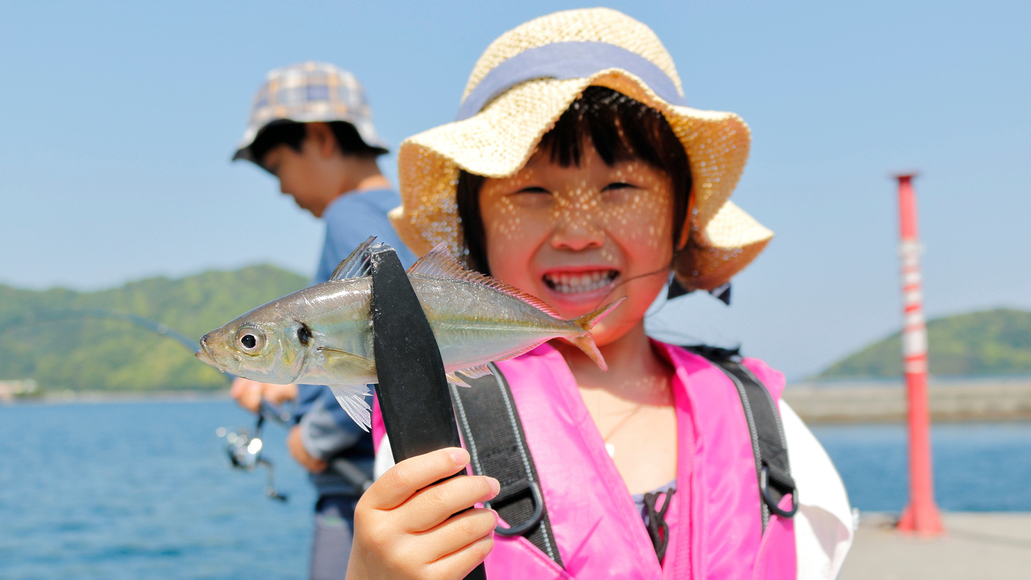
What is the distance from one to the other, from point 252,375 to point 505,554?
40.4 inches

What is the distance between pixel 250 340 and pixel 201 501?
2838 centimetres

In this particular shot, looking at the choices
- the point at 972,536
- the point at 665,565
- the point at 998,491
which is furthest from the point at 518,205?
the point at 998,491

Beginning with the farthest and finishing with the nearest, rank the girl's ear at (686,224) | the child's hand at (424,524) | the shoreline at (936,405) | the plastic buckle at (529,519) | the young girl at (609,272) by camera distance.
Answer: the shoreline at (936,405), the girl's ear at (686,224), the young girl at (609,272), the plastic buckle at (529,519), the child's hand at (424,524)

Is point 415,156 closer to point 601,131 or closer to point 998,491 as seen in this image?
point 601,131

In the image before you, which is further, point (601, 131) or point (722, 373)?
point (722, 373)

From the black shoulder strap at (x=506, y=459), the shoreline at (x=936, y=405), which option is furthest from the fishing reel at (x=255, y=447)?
the shoreline at (x=936, y=405)

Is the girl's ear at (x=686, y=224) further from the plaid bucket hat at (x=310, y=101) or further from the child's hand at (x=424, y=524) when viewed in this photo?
the plaid bucket hat at (x=310, y=101)

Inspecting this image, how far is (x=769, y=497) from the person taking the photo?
6.19 feet

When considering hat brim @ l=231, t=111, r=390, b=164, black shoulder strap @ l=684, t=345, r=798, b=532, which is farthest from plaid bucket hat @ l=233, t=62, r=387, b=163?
black shoulder strap @ l=684, t=345, r=798, b=532

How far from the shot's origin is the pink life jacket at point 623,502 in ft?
5.53

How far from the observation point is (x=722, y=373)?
218cm

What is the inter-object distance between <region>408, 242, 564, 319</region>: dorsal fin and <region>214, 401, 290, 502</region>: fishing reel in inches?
113

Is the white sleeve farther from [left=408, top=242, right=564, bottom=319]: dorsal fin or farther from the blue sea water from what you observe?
the blue sea water

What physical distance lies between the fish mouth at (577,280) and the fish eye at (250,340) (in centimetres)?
116
